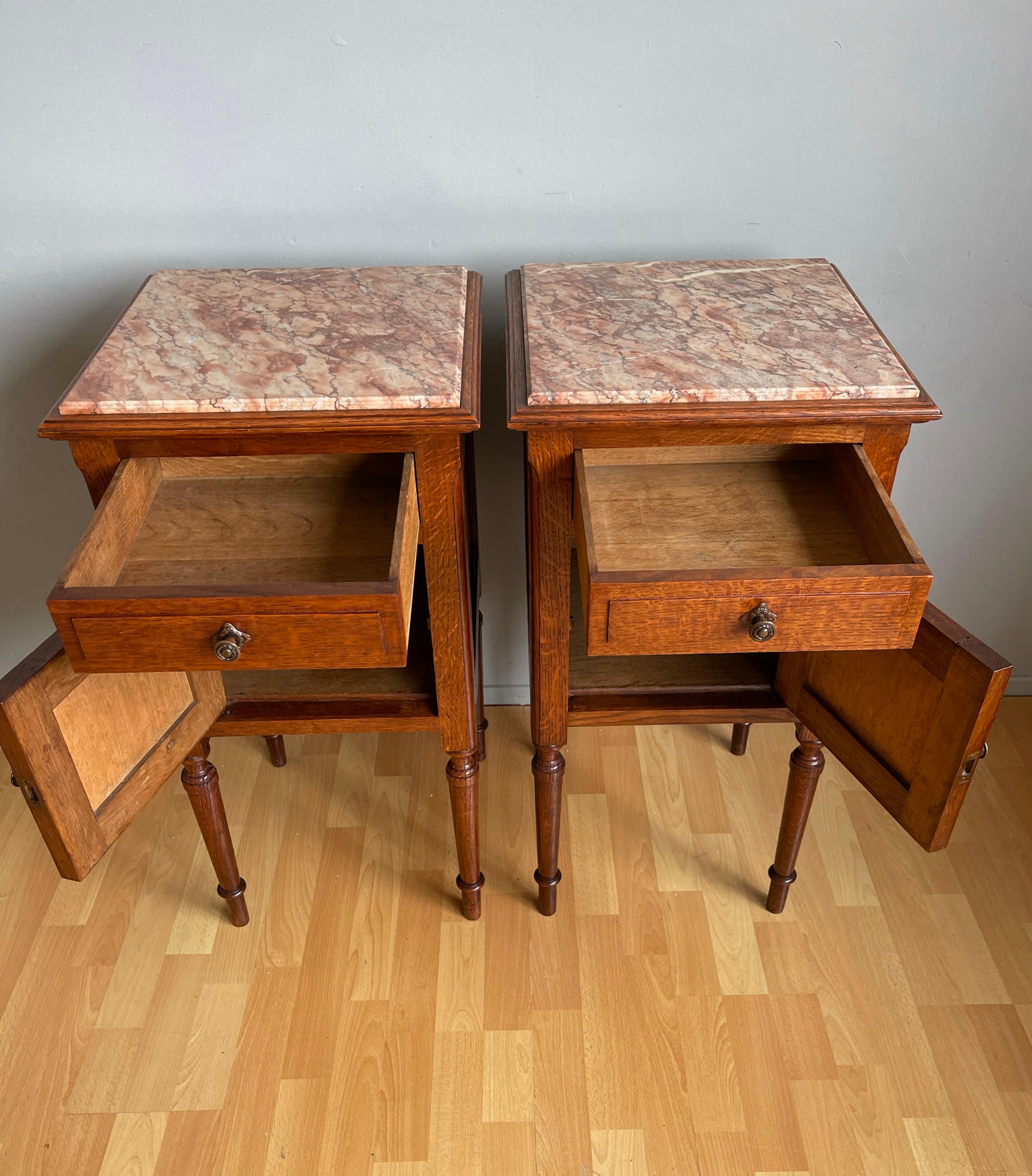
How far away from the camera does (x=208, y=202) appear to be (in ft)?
5.09

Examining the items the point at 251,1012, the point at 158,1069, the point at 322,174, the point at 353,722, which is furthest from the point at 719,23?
the point at 158,1069

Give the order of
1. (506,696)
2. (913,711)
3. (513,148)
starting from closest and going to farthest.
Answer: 1. (913,711)
2. (513,148)
3. (506,696)

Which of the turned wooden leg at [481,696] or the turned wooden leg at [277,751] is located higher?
the turned wooden leg at [481,696]

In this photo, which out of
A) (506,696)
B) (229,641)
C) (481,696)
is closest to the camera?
(229,641)

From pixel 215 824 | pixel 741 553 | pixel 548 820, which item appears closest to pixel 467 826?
pixel 548 820

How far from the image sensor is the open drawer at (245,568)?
1.10 m

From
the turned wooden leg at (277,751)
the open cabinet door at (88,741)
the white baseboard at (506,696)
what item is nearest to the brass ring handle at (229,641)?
the open cabinet door at (88,741)

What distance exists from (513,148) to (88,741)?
3.46 ft

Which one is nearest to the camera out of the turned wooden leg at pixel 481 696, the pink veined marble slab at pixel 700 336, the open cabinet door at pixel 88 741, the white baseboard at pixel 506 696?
the open cabinet door at pixel 88 741

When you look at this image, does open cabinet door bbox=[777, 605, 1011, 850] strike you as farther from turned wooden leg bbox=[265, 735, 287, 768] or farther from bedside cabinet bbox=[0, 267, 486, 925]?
turned wooden leg bbox=[265, 735, 287, 768]

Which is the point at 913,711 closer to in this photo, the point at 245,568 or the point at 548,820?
the point at 548,820

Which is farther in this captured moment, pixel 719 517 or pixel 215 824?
pixel 215 824

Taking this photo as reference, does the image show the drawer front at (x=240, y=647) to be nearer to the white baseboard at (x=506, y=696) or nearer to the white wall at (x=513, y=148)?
the white wall at (x=513, y=148)

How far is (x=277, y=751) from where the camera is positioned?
6.53 ft
